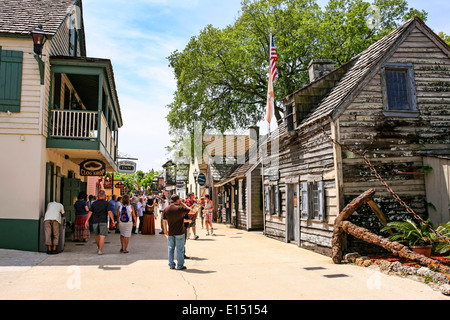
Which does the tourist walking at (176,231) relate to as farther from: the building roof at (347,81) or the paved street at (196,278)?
the building roof at (347,81)

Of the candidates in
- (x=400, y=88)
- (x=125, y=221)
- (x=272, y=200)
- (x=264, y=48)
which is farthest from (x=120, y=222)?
(x=264, y=48)

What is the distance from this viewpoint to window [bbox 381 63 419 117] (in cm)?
1089

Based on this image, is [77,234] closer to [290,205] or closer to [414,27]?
[290,205]

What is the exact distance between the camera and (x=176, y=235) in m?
8.57

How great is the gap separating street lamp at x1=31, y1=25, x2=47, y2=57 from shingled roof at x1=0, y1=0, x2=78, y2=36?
1.83 feet

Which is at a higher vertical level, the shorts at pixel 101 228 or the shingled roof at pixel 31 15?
the shingled roof at pixel 31 15

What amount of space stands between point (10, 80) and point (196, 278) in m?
8.00

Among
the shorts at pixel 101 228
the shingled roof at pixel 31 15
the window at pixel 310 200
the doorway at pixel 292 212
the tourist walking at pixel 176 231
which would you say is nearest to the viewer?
the tourist walking at pixel 176 231

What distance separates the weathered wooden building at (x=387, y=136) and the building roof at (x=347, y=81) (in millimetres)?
34

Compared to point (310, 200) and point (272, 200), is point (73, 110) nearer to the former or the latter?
point (310, 200)

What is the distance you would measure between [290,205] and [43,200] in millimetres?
8220

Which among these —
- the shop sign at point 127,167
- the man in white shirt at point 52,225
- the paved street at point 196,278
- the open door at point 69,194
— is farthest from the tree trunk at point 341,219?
the shop sign at point 127,167

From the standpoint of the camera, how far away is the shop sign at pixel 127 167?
24672 mm

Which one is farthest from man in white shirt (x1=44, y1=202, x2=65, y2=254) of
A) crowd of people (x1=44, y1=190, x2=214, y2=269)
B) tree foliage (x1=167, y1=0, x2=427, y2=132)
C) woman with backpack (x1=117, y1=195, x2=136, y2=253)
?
tree foliage (x1=167, y1=0, x2=427, y2=132)
